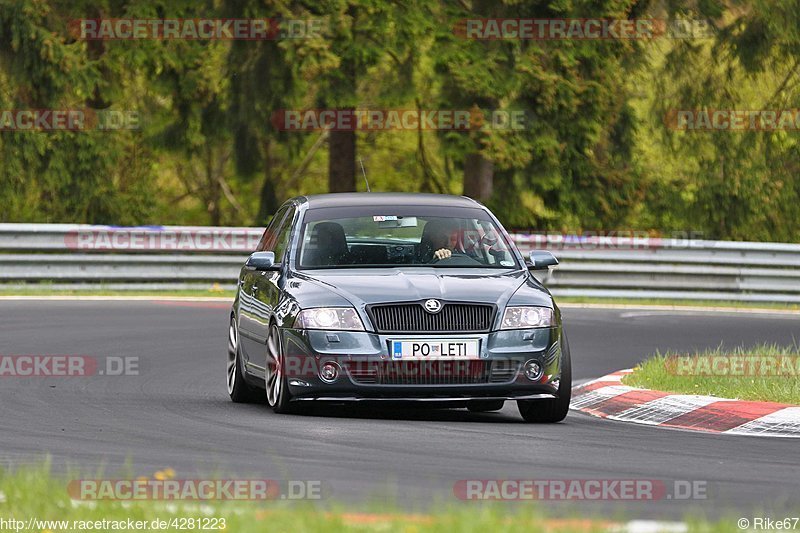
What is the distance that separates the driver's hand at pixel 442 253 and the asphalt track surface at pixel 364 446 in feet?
3.67

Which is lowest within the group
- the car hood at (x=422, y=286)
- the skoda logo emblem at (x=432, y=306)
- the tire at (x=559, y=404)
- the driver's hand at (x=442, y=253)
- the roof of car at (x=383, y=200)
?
the tire at (x=559, y=404)

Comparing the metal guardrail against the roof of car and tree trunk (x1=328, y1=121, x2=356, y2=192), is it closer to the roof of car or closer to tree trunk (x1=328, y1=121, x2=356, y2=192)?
tree trunk (x1=328, y1=121, x2=356, y2=192)

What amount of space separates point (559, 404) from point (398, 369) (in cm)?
121

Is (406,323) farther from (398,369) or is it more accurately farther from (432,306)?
(398,369)

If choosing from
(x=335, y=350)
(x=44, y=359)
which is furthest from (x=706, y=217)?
(x=335, y=350)

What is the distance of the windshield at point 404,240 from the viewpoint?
12078 mm

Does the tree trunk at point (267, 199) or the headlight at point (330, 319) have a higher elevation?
the headlight at point (330, 319)

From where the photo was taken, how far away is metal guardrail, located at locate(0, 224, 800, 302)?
79.4 ft

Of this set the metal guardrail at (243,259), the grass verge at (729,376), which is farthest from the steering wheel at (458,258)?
the metal guardrail at (243,259)

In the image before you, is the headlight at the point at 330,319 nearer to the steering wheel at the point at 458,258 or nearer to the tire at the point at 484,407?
the steering wheel at the point at 458,258

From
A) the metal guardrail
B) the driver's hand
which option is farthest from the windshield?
→ the metal guardrail

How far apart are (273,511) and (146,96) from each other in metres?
30.5

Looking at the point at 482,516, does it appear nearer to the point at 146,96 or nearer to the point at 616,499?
the point at 616,499

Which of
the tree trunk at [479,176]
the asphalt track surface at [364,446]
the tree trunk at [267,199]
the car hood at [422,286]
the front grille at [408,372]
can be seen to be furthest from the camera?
the tree trunk at [267,199]
